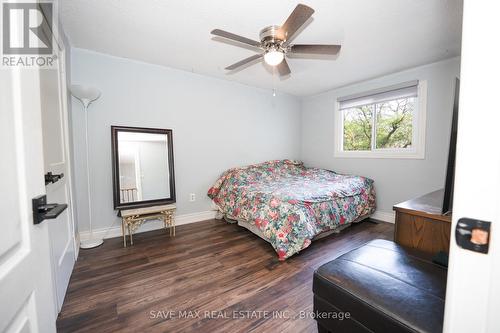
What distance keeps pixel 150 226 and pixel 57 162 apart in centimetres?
158

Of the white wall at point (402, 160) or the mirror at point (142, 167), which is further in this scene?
the white wall at point (402, 160)

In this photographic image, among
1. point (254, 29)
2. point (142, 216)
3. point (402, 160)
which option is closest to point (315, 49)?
point (254, 29)

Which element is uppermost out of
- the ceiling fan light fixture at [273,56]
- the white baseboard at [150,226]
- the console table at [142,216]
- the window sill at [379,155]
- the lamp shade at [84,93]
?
the ceiling fan light fixture at [273,56]

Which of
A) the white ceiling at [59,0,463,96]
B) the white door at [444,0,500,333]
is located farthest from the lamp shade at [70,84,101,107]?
the white door at [444,0,500,333]

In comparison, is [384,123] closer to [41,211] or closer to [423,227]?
[423,227]

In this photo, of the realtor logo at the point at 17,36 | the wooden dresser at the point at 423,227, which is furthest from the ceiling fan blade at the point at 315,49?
the realtor logo at the point at 17,36

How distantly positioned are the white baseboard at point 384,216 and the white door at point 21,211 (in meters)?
3.83

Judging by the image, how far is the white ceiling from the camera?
66.9 inches

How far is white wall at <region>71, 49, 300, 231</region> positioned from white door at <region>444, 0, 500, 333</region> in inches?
118

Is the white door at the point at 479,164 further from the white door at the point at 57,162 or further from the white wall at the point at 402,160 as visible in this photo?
the white wall at the point at 402,160

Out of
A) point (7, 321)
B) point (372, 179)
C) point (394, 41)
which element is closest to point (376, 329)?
point (7, 321)

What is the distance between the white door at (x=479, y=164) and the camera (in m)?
0.42

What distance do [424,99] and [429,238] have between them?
8.37 feet

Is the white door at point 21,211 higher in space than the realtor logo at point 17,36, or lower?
lower
